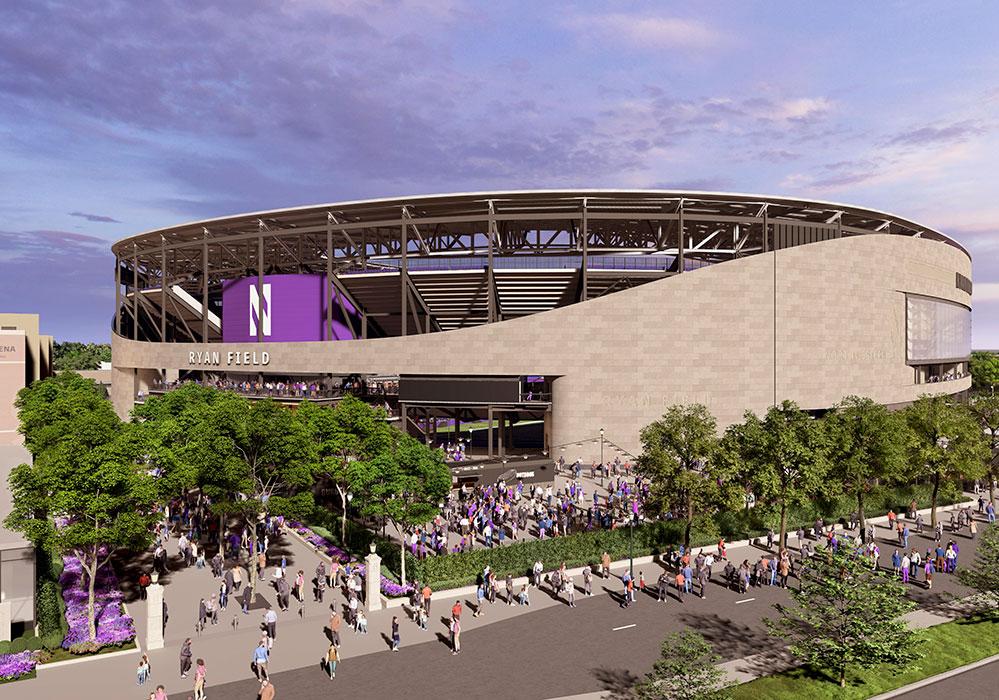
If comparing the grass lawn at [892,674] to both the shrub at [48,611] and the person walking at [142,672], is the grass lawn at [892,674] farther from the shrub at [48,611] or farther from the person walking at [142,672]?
the shrub at [48,611]

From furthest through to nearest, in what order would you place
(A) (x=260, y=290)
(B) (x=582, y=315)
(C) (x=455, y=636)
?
(A) (x=260, y=290) < (B) (x=582, y=315) < (C) (x=455, y=636)

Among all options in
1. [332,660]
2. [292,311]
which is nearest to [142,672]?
[332,660]

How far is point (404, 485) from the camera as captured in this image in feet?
85.4

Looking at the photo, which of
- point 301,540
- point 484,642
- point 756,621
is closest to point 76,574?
point 301,540

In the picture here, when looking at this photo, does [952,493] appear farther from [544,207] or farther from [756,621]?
[544,207]

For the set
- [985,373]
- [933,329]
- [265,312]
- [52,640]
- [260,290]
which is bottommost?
[52,640]

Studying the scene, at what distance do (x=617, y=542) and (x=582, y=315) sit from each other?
23.0 m

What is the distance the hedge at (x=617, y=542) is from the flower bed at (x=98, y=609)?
10.5m

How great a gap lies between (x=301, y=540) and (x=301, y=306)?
34.3m

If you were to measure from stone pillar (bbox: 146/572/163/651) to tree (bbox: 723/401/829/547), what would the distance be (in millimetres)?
24008

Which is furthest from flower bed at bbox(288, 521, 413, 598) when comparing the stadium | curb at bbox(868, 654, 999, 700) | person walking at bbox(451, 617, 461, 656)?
the stadium

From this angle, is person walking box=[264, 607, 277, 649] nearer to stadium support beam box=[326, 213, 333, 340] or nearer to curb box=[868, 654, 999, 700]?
curb box=[868, 654, 999, 700]

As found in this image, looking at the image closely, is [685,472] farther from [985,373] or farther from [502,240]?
[985,373]

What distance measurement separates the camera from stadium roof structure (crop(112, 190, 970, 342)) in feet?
184
